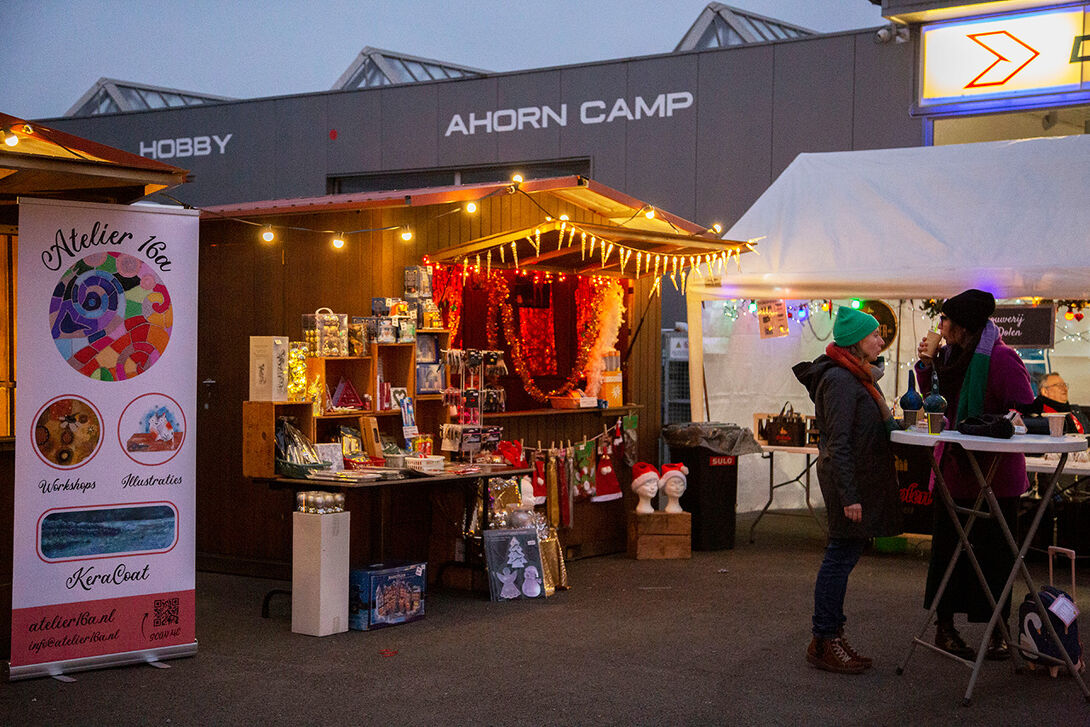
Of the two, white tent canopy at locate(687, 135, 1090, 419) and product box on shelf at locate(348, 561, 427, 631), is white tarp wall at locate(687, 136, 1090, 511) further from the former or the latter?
product box on shelf at locate(348, 561, 427, 631)

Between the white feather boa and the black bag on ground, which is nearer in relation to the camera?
the white feather boa

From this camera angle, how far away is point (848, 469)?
15.9 feet

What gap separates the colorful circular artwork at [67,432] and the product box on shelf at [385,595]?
1.58 meters

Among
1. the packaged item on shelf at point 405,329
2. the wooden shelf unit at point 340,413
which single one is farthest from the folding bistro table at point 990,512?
the wooden shelf unit at point 340,413

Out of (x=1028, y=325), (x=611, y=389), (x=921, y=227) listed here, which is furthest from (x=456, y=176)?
(x=1028, y=325)

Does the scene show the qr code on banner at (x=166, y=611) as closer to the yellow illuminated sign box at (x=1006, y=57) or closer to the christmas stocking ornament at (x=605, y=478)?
the christmas stocking ornament at (x=605, y=478)

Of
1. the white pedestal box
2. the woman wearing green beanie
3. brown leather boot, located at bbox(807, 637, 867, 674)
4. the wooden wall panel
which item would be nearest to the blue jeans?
the woman wearing green beanie

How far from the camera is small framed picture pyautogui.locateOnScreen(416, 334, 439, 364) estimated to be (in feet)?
23.0

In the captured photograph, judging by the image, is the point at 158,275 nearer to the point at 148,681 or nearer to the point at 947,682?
the point at 148,681

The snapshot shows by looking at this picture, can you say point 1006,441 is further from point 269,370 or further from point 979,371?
point 269,370

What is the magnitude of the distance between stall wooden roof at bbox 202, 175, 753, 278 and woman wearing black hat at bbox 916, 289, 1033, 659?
7.54 ft

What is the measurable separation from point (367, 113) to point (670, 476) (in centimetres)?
799

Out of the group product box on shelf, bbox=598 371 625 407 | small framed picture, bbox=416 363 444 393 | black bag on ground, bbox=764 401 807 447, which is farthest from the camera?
black bag on ground, bbox=764 401 807 447

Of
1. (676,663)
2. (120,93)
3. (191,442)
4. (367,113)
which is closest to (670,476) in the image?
(676,663)
